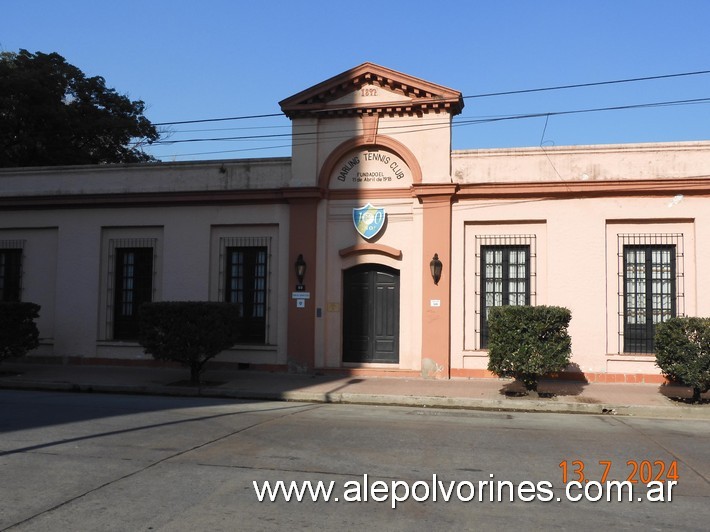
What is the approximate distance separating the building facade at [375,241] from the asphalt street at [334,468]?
449cm

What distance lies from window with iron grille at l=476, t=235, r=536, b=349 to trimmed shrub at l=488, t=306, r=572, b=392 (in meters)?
2.43

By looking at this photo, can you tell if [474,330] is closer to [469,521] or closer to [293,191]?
[293,191]

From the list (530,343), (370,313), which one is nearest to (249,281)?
(370,313)

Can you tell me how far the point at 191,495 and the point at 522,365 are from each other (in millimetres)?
8440

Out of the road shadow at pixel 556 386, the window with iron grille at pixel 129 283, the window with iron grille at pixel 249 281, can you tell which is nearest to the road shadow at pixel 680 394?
the road shadow at pixel 556 386

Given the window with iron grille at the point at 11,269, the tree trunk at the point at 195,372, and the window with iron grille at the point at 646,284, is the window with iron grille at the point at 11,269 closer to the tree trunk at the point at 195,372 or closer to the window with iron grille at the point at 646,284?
the tree trunk at the point at 195,372

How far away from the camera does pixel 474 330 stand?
15.8 metres

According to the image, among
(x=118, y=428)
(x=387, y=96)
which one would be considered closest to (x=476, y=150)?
(x=387, y=96)

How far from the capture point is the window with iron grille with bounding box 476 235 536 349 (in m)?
15.7

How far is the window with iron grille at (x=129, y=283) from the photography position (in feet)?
58.7

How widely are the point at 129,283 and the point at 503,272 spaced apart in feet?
32.2

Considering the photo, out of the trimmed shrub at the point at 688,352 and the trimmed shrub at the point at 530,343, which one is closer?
the trimmed shrub at the point at 688,352

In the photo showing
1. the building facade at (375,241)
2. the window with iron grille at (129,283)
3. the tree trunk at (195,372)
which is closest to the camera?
the tree trunk at (195,372)

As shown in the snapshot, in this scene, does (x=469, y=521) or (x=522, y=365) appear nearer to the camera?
(x=469, y=521)
